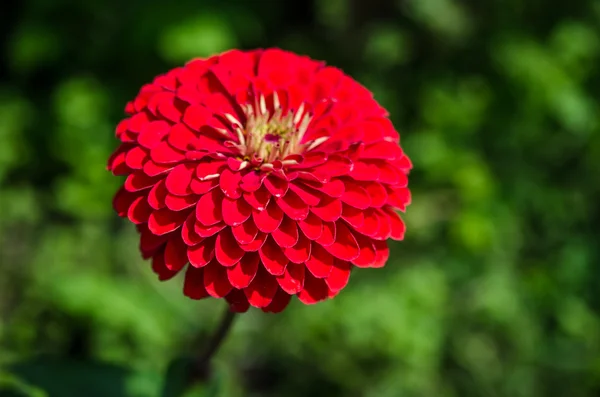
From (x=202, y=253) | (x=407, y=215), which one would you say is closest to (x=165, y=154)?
(x=202, y=253)

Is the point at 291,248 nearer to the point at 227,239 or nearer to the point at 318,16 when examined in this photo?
the point at 227,239

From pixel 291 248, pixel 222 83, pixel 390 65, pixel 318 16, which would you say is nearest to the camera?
pixel 291 248

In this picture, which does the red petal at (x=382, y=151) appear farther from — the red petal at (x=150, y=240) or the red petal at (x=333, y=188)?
the red petal at (x=150, y=240)

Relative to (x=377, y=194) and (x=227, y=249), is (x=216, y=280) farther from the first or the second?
(x=377, y=194)

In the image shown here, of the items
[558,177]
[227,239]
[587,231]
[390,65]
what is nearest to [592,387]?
[587,231]

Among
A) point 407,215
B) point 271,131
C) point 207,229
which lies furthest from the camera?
point 407,215
